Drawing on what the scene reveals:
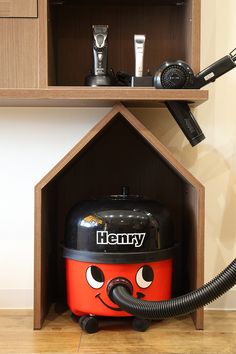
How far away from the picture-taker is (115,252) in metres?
1.12

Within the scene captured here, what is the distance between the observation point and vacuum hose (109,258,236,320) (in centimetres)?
98

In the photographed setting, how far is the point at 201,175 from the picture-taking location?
1.39 m

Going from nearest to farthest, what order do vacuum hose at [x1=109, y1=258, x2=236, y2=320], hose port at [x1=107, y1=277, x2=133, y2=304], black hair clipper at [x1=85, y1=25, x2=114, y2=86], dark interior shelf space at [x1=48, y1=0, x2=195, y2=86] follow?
vacuum hose at [x1=109, y1=258, x2=236, y2=320] → hose port at [x1=107, y1=277, x2=133, y2=304] → black hair clipper at [x1=85, y1=25, x2=114, y2=86] → dark interior shelf space at [x1=48, y1=0, x2=195, y2=86]

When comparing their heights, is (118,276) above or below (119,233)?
below

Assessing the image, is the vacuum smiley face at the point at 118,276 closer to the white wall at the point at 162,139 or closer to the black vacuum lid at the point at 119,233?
the black vacuum lid at the point at 119,233

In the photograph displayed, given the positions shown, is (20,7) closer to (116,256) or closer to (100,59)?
(100,59)

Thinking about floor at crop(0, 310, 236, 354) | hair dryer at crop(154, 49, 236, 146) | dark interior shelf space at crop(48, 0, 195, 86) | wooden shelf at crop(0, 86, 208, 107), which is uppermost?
dark interior shelf space at crop(48, 0, 195, 86)

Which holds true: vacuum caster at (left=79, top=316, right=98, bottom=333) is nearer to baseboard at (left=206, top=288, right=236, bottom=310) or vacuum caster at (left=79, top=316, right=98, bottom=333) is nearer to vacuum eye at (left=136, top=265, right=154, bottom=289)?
vacuum eye at (left=136, top=265, right=154, bottom=289)

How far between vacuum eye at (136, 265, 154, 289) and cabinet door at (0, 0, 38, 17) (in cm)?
69

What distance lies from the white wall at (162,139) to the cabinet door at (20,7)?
32cm

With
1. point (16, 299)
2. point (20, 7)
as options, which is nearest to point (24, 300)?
point (16, 299)

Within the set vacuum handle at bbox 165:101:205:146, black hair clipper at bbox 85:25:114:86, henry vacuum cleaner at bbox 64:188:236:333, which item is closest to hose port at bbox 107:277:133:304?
henry vacuum cleaner at bbox 64:188:236:333

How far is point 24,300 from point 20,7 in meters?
0.84

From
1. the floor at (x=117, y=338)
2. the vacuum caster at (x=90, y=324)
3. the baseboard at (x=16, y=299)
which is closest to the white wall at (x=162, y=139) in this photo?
the baseboard at (x=16, y=299)
